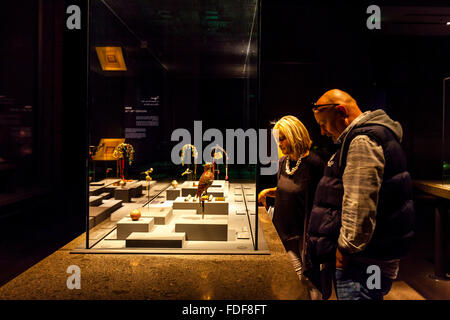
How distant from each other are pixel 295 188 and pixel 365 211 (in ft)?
3.03

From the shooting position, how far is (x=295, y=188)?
2230 mm

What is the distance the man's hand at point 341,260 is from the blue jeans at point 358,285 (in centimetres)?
2

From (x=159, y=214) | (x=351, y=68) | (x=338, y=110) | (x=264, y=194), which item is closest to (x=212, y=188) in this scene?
(x=264, y=194)

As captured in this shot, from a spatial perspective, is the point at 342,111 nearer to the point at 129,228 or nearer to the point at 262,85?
the point at 129,228

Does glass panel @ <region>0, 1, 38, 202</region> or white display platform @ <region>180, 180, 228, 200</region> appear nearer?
white display platform @ <region>180, 180, 228, 200</region>

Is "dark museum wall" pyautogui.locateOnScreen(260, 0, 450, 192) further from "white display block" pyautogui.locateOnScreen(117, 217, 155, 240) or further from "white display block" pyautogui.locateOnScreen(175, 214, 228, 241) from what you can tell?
"white display block" pyautogui.locateOnScreen(117, 217, 155, 240)

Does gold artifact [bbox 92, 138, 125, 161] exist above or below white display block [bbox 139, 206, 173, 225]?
above

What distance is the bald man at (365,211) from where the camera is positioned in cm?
133

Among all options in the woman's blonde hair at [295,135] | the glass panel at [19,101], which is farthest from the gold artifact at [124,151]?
the glass panel at [19,101]

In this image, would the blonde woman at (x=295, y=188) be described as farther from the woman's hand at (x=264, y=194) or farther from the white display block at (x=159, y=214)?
the white display block at (x=159, y=214)

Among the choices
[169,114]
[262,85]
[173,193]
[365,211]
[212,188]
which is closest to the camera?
[365,211]

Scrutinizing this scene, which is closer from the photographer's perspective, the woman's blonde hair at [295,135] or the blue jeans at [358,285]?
the blue jeans at [358,285]

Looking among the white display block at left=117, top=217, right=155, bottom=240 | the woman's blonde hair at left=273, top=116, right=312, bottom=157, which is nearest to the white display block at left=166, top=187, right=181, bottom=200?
the white display block at left=117, top=217, right=155, bottom=240

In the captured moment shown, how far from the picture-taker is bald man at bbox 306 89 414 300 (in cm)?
133
